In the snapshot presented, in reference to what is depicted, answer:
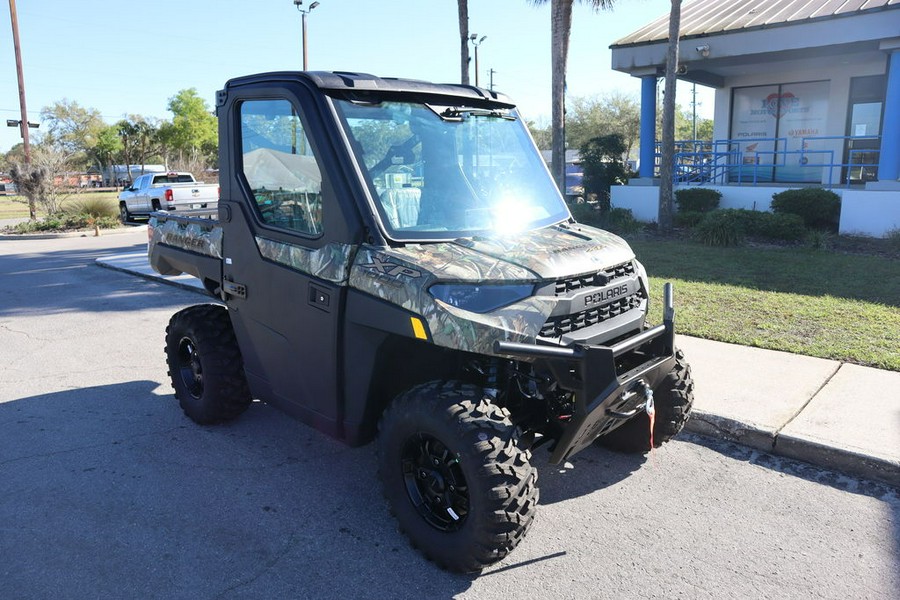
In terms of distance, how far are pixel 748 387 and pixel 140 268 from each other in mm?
10560

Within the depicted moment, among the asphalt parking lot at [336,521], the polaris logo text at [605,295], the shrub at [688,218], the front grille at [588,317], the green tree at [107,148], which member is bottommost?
the asphalt parking lot at [336,521]

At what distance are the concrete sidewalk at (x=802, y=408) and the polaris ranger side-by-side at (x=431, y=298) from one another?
788mm

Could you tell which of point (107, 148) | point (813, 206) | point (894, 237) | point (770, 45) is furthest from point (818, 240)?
point (107, 148)

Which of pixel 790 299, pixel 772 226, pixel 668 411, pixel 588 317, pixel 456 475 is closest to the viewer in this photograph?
pixel 456 475

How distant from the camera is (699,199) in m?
15.7

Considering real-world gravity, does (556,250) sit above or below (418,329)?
above

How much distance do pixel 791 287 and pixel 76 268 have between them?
488 inches

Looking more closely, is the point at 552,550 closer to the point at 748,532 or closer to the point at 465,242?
the point at 748,532

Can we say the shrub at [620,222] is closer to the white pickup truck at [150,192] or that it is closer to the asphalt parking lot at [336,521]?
the asphalt parking lot at [336,521]

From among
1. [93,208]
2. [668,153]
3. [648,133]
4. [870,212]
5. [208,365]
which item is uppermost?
[648,133]

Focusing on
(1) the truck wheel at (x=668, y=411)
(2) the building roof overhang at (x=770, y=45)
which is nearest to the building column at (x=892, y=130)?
(2) the building roof overhang at (x=770, y=45)

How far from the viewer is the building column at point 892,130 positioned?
44.5ft

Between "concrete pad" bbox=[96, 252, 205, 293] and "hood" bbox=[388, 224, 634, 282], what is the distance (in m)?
7.55

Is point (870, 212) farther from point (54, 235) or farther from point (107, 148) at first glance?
point (107, 148)
